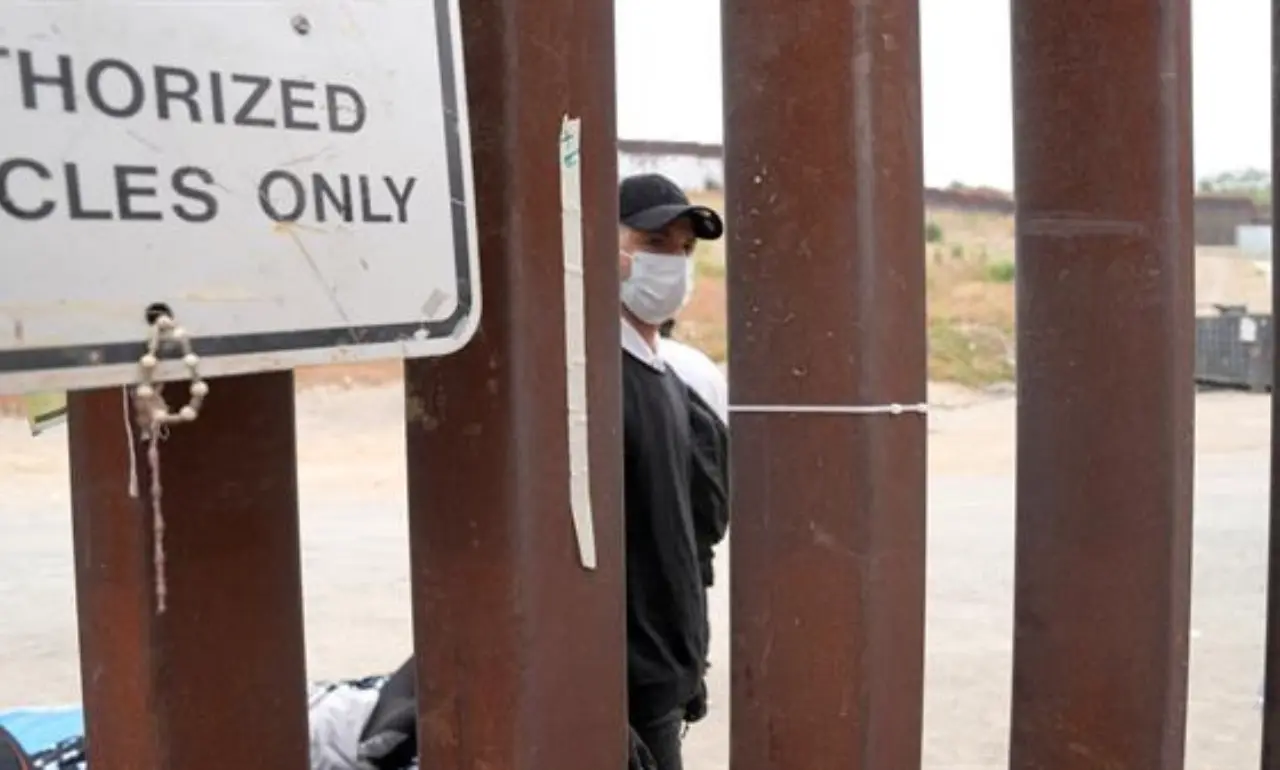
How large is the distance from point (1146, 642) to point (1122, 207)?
22.5 inches

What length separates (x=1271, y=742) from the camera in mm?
1917

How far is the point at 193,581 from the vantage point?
3.87 feet

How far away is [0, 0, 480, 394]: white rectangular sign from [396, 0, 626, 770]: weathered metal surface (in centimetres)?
13

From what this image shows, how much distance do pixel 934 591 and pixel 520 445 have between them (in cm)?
612

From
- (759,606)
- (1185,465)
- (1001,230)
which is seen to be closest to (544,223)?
(759,606)

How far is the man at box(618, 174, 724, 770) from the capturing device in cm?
230

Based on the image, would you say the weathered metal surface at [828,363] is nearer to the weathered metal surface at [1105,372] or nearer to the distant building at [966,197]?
the weathered metal surface at [1105,372]

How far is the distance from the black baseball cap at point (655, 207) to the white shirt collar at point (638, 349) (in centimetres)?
20

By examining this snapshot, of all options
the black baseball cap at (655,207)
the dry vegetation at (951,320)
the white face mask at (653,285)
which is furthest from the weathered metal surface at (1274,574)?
the dry vegetation at (951,320)

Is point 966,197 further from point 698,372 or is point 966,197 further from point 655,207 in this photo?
point 655,207

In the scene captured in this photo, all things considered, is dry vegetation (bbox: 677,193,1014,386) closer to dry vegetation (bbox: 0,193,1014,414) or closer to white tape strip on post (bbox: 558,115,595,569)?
dry vegetation (bbox: 0,193,1014,414)

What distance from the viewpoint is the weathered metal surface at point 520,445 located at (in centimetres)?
121

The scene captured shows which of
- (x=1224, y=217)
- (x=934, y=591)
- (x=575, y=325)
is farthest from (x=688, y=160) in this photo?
(x=575, y=325)

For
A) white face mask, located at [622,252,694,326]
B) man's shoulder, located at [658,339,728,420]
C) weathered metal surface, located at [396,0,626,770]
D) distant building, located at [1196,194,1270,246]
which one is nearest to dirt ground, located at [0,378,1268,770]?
man's shoulder, located at [658,339,728,420]
